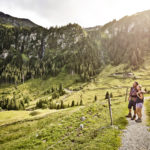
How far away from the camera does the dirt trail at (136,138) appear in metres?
8.61

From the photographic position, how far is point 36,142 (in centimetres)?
1248

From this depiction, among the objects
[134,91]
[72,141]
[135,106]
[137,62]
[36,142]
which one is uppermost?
[137,62]

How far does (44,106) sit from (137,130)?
88.5m

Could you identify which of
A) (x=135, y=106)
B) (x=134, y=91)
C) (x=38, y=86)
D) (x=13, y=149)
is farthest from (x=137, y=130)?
(x=38, y=86)

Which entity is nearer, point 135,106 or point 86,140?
point 86,140

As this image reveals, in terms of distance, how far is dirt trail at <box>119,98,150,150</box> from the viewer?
28.2 ft

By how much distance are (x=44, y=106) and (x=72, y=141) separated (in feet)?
282

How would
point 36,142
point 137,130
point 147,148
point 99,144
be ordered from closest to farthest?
1. point 147,148
2. point 99,144
3. point 137,130
4. point 36,142

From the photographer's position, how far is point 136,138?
32.6 ft

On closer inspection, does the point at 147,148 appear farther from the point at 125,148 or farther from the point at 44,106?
the point at 44,106

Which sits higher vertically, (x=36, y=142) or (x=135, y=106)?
(x=135, y=106)

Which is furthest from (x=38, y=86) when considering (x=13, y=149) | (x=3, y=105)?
(x=13, y=149)

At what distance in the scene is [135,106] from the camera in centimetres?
1403

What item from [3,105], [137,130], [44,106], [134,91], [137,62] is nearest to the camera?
[137,130]
